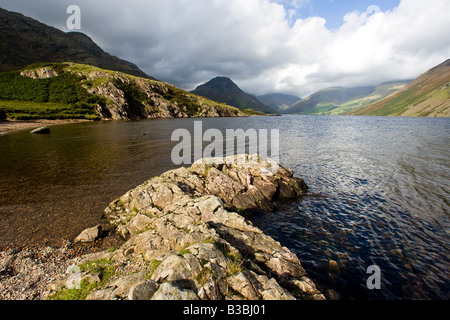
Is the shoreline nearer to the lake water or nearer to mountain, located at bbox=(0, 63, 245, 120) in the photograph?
mountain, located at bbox=(0, 63, 245, 120)

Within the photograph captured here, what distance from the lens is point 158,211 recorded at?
16375mm

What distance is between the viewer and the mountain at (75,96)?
10938cm

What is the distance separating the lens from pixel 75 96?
136 meters

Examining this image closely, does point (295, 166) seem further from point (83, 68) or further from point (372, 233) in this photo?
point (83, 68)

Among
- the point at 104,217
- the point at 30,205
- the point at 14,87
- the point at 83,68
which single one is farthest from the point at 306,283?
the point at 83,68

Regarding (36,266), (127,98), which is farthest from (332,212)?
(127,98)

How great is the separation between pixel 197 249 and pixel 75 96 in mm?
173791

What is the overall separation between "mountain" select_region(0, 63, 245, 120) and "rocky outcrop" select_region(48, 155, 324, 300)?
112m

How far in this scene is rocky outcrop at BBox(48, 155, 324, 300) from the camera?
7.23 metres

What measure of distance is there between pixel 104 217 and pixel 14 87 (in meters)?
185

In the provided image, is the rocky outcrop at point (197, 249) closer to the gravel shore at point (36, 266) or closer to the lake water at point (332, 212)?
the gravel shore at point (36, 266)
